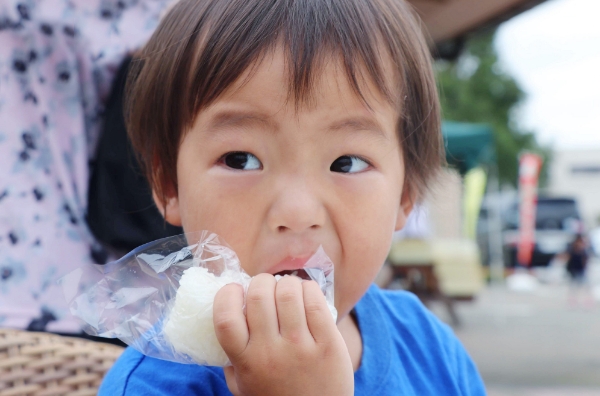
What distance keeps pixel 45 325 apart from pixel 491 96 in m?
24.7

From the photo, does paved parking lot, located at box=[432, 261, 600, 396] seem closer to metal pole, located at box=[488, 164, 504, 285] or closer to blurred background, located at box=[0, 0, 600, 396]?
blurred background, located at box=[0, 0, 600, 396]

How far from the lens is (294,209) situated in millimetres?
917

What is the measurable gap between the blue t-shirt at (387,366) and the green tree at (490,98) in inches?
863

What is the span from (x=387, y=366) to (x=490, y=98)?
24.7m

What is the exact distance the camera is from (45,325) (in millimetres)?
1430

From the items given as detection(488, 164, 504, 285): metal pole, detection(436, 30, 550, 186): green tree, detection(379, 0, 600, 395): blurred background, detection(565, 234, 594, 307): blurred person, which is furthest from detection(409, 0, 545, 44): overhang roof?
detection(436, 30, 550, 186): green tree

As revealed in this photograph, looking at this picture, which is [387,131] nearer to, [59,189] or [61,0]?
[59,189]

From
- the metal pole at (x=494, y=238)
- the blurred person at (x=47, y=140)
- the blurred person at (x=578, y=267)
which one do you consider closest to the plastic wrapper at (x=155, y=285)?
→ the blurred person at (x=47, y=140)

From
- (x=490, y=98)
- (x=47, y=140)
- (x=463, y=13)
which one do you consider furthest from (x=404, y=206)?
(x=490, y=98)

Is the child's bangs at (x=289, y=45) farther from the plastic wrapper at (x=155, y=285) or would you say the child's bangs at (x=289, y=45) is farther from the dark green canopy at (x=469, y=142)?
the dark green canopy at (x=469, y=142)

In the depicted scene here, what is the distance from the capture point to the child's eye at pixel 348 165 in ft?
3.31

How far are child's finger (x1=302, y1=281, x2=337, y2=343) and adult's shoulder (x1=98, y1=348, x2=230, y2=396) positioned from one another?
31 cm

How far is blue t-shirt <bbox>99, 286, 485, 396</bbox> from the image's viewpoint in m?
1.00

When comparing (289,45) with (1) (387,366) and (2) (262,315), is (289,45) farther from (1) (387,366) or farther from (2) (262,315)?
(1) (387,366)
